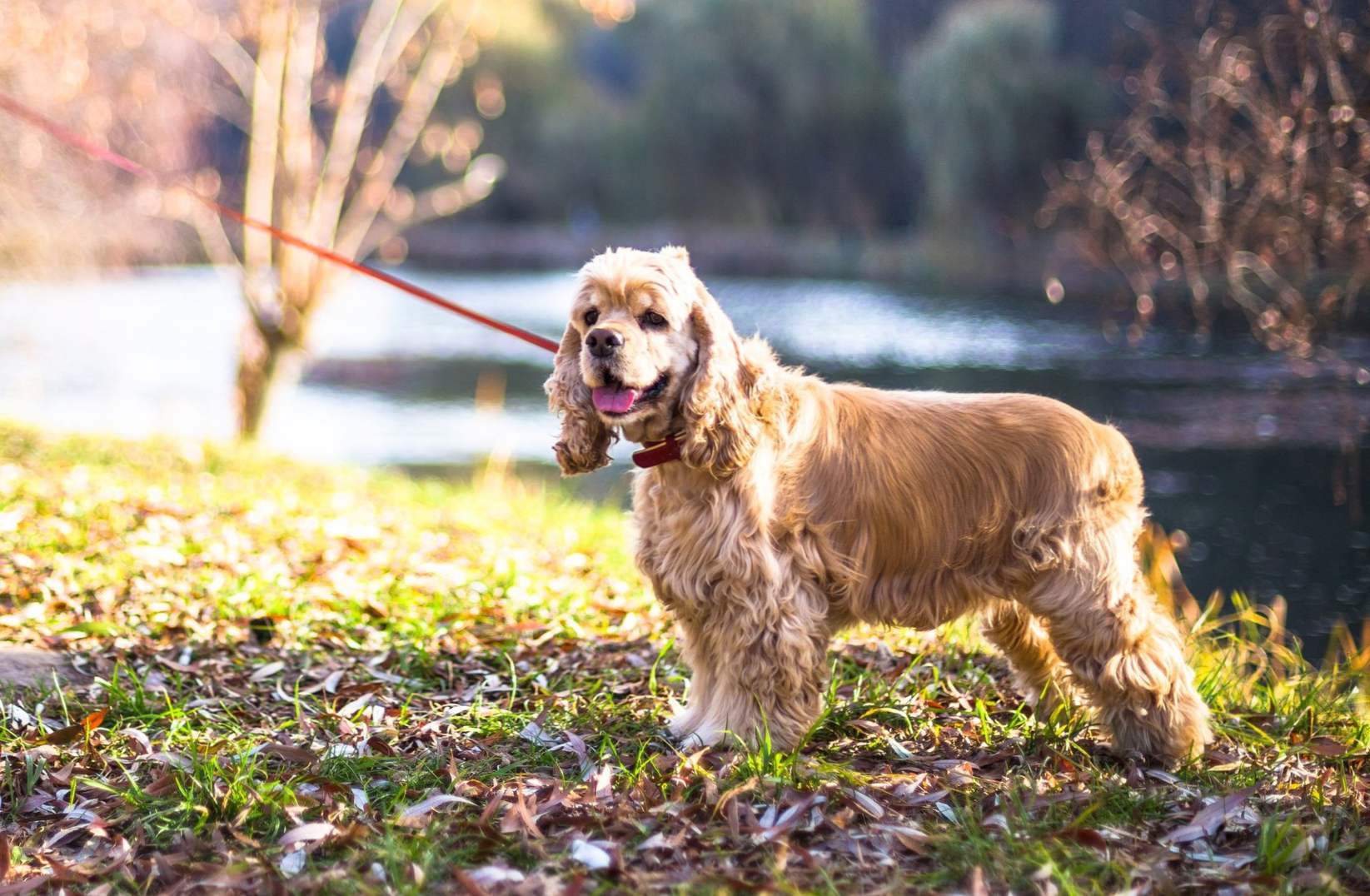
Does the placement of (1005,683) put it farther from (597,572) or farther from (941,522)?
(597,572)

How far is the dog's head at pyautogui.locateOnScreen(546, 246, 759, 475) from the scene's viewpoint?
3.67 m

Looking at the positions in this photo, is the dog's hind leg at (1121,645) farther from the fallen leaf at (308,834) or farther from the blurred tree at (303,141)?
the blurred tree at (303,141)

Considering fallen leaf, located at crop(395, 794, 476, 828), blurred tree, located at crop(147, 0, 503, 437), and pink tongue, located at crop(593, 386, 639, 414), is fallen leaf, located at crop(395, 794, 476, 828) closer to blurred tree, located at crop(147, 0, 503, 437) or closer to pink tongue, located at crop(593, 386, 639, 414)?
pink tongue, located at crop(593, 386, 639, 414)

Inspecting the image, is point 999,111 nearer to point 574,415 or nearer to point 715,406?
point 574,415

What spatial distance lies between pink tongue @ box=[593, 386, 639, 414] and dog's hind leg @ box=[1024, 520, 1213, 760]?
59.1 inches

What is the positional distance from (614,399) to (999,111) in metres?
19.8

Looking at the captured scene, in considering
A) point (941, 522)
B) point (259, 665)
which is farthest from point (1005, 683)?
point (259, 665)

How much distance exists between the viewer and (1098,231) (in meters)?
7.17

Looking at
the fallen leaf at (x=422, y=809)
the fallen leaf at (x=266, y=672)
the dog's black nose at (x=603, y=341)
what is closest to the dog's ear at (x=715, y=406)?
the dog's black nose at (x=603, y=341)

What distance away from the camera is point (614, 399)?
3.74 meters

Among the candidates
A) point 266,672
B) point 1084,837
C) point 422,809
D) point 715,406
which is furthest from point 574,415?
point 1084,837

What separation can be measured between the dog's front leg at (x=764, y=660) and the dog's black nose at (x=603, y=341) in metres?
0.86

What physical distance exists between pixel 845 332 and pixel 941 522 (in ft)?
50.0

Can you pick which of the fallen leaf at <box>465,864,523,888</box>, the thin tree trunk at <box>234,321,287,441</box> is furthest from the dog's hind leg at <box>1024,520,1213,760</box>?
the thin tree trunk at <box>234,321,287,441</box>
